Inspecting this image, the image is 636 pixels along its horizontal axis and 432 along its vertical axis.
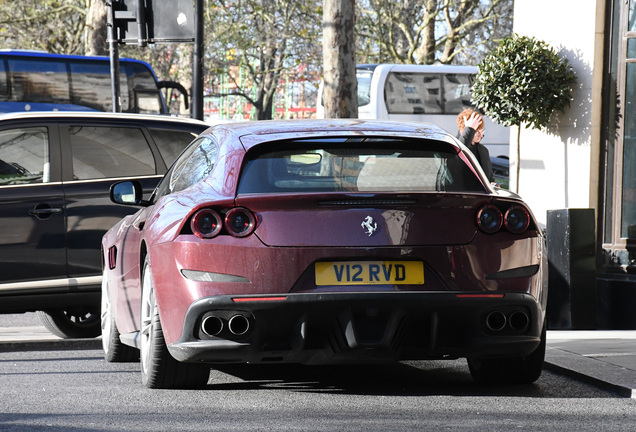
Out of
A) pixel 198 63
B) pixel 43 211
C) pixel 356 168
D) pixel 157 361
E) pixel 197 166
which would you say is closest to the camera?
pixel 356 168

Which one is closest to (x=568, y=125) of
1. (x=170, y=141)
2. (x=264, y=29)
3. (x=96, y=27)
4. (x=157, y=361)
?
(x=170, y=141)

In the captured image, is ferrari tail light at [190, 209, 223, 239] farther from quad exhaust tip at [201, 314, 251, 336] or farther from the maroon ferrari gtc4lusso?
quad exhaust tip at [201, 314, 251, 336]

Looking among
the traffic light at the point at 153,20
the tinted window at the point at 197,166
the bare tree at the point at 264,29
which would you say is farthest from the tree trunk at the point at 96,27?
the tinted window at the point at 197,166

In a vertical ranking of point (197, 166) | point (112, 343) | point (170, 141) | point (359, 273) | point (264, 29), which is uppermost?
point (264, 29)

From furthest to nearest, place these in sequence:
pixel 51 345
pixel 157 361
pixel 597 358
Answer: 1. pixel 51 345
2. pixel 597 358
3. pixel 157 361

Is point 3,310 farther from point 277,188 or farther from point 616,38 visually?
point 616,38

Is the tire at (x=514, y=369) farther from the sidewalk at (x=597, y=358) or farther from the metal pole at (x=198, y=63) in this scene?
the metal pole at (x=198, y=63)

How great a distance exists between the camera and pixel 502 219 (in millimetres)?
5781

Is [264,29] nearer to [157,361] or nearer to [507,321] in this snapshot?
[157,361]

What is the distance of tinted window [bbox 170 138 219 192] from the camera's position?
619cm

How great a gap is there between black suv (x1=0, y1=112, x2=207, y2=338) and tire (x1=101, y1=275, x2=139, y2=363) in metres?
0.73

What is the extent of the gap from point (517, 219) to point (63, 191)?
153 inches

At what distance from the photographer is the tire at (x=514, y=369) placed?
6375 mm

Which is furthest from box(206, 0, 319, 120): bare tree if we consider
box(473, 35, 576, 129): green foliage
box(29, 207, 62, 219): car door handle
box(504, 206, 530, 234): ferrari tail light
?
box(504, 206, 530, 234): ferrari tail light
